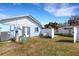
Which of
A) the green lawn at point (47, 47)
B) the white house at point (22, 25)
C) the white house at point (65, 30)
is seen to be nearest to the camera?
the green lawn at point (47, 47)

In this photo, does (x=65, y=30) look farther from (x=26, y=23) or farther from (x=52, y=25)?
(x=26, y=23)

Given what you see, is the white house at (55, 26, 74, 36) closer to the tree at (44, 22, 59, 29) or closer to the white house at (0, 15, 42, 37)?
the tree at (44, 22, 59, 29)

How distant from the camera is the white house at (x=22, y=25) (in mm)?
7945

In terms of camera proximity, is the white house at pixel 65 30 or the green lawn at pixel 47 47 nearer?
the green lawn at pixel 47 47

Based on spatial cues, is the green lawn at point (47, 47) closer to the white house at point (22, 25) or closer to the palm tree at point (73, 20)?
the white house at point (22, 25)

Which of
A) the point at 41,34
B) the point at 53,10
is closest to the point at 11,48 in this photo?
the point at 41,34

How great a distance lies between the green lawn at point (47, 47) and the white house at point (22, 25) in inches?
10.7

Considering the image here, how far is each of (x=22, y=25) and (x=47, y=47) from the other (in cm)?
89

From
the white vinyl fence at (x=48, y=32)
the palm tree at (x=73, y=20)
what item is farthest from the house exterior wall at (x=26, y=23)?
the palm tree at (x=73, y=20)

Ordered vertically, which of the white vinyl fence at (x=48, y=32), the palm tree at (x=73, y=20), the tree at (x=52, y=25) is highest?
the palm tree at (x=73, y=20)

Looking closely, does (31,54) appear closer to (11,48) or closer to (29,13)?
(11,48)

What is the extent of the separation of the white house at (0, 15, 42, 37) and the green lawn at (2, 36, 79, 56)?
27cm

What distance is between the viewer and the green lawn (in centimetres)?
770

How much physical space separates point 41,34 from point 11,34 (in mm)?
803
